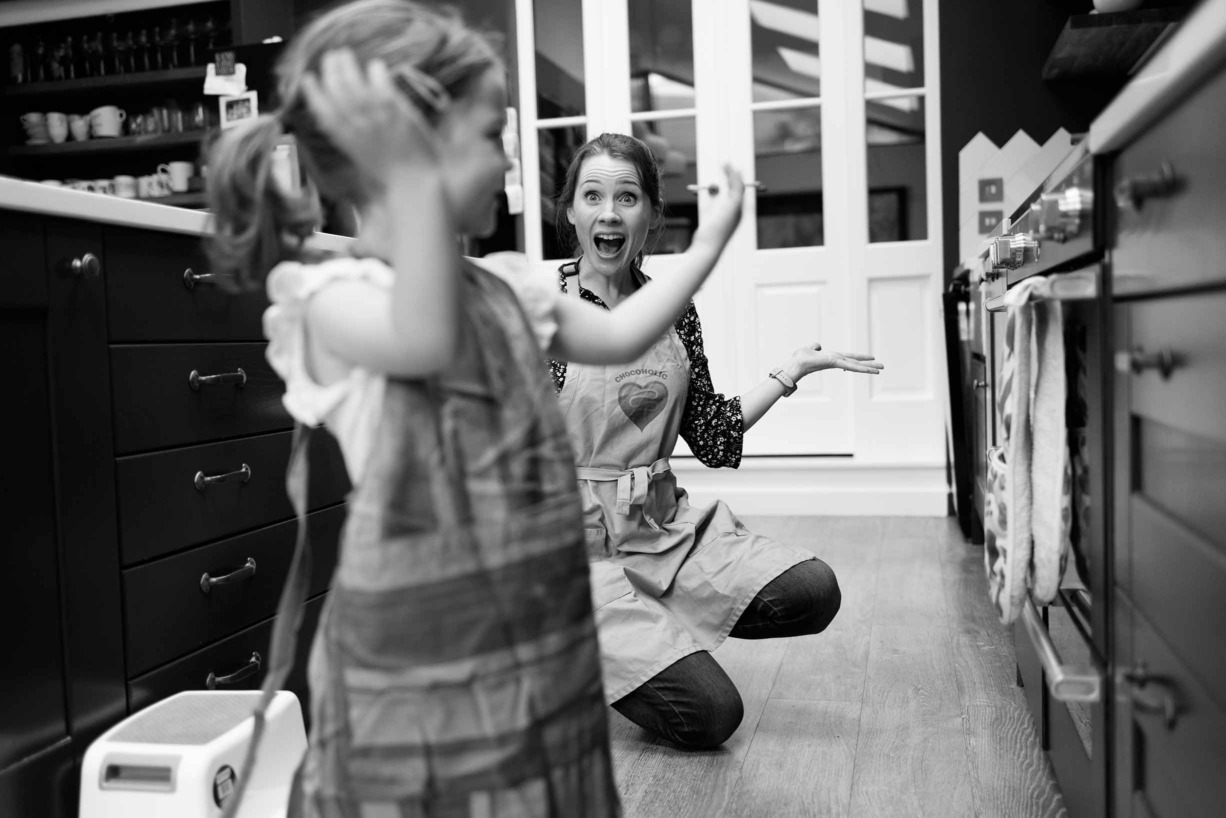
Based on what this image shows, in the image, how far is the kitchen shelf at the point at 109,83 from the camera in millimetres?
4598

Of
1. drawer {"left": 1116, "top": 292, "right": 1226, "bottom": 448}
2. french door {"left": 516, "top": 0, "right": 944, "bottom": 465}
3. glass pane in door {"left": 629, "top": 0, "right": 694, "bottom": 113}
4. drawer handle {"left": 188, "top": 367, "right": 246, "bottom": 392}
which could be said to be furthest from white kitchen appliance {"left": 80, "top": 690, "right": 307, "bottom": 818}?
glass pane in door {"left": 629, "top": 0, "right": 694, "bottom": 113}

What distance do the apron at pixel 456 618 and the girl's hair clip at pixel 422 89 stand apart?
149 millimetres

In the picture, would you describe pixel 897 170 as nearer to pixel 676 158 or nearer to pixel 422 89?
pixel 676 158

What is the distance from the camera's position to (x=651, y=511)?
198 cm

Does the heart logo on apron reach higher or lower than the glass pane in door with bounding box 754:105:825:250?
lower

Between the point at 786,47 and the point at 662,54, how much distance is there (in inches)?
18.3

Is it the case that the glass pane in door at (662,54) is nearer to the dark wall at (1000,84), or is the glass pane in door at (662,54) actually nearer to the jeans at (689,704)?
the dark wall at (1000,84)

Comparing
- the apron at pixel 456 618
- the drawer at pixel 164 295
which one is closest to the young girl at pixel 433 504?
the apron at pixel 456 618

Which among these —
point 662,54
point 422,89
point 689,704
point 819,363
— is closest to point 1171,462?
point 422,89

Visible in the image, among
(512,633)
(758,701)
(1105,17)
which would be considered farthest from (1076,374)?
(1105,17)

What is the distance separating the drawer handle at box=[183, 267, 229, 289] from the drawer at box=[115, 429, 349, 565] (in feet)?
0.75

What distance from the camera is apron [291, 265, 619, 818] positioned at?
0.81 metres

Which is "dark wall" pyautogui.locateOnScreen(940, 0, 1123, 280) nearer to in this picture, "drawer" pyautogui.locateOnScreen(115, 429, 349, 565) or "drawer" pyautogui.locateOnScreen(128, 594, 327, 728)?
"drawer" pyautogui.locateOnScreen(115, 429, 349, 565)

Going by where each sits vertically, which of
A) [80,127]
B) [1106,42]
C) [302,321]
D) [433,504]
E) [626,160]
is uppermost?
[80,127]
